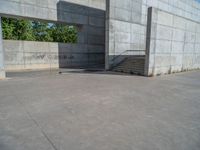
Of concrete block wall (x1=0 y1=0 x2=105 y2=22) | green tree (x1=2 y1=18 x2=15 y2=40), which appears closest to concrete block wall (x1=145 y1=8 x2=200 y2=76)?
concrete block wall (x1=0 y1=0 x2=105 y2=22)

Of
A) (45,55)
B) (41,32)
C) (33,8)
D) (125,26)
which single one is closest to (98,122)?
(45,55)

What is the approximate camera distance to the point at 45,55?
541 inches

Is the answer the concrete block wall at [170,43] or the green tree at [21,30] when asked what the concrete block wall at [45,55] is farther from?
the green tree at [21,30]

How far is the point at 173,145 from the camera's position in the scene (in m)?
2.77

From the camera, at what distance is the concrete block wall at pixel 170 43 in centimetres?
1048

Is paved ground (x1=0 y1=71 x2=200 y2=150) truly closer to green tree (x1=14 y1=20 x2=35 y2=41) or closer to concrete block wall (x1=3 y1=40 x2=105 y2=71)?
concrete block wall (x1=3 y1=40 x2=105 y2=71)

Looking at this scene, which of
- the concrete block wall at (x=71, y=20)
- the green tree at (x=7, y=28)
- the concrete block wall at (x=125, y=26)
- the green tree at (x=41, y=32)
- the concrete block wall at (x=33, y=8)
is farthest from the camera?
the green tree at (x=41, y=32)

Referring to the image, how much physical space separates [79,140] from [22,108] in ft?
7.78

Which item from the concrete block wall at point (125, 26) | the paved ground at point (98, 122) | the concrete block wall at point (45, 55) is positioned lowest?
the paved ground at point (98, 122)

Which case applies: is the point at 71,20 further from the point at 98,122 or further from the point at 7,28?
the point at 98,122

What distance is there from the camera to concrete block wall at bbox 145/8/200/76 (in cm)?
1048

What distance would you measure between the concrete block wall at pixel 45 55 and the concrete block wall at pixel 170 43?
7.44 metres

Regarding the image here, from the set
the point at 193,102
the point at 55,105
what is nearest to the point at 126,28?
the point at 193,102

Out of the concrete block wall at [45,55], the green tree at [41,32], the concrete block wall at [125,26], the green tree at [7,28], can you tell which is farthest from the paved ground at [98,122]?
the green tree at [41,32]
